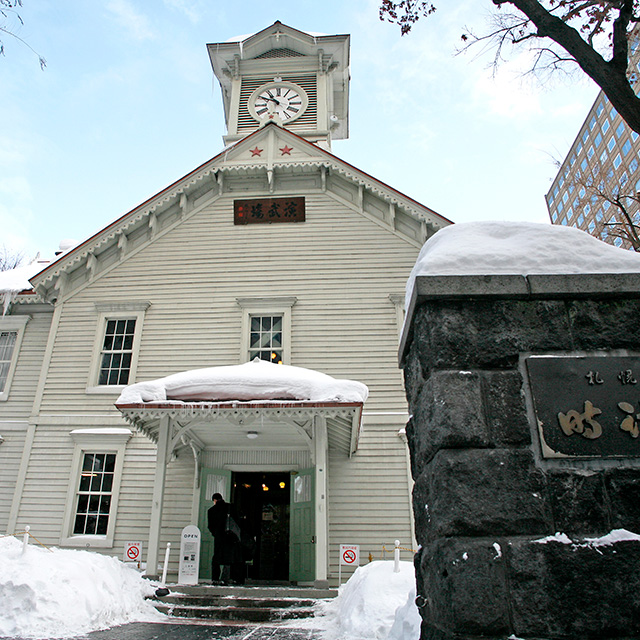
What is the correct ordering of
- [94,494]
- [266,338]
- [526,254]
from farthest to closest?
1. [266,338]
2. [94,494]
3. [526,254]

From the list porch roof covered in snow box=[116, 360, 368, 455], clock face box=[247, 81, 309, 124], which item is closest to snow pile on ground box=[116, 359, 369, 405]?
porch roof covered in snow box=[116, 360, 368, 455]

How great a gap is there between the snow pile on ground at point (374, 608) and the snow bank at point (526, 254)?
2.99 meters

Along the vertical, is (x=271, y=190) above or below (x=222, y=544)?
above

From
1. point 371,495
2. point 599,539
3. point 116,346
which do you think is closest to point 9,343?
point 116,346

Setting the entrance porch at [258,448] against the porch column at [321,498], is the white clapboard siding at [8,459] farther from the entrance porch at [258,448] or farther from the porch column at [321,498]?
the porch column at [321,498]

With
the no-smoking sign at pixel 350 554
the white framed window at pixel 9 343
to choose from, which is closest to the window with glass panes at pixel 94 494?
the white framed window at pixel 9 343

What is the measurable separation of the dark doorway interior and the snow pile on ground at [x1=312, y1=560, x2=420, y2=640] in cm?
691

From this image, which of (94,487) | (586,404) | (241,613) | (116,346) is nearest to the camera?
(586,404)

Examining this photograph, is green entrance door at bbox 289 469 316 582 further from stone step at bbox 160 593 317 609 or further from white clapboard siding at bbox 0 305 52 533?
white clapboard siding at bbox 0 305 52 533

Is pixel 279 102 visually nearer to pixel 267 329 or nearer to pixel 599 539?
pixel 267 329

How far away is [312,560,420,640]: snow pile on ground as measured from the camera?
475cm

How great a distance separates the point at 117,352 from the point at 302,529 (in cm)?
639

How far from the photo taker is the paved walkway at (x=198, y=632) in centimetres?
555

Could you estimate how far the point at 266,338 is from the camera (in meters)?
13.1
